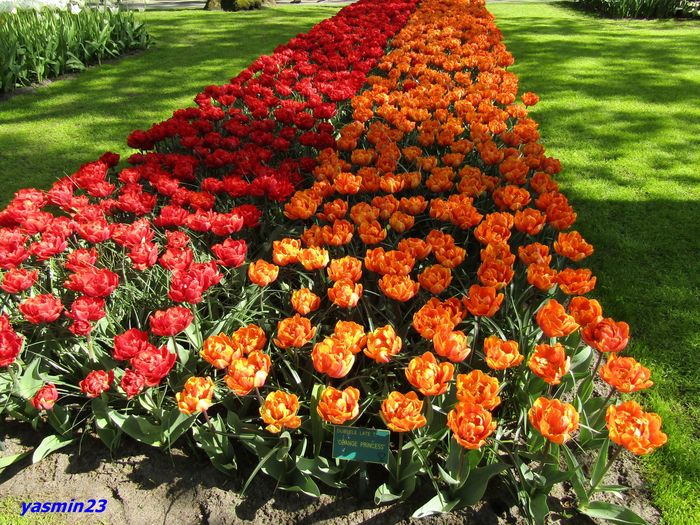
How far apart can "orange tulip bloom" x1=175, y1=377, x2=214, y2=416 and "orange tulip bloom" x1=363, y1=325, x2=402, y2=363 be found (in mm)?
538

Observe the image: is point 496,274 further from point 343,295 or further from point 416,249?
point 343,295

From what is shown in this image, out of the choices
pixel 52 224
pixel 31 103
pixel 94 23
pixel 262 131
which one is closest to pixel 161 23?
pixel 94 23

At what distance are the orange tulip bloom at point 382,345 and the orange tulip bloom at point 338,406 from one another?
0.16 meters

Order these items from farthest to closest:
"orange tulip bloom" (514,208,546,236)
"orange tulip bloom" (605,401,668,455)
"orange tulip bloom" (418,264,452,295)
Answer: "orange tulip bloom" (514,208,546,236), "orange tulip bloom" (418,264,452,295), "orange tulip bloom" (605,401,668,455)

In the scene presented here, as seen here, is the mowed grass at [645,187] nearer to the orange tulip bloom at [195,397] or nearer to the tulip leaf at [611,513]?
the tulip leaf at [611,513]

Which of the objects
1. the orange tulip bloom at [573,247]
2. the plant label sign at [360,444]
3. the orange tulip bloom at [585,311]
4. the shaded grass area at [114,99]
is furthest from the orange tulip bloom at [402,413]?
the shaded grass area at [114,99]

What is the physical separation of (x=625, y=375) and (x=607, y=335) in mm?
139

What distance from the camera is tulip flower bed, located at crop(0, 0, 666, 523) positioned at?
163cm

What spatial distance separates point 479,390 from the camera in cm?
158

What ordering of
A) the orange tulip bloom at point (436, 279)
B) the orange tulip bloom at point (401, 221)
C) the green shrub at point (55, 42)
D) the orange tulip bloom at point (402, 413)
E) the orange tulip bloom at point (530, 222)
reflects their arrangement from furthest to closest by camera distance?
the green shrub at point (55, 42)
the orange tulip bloom at point (401, 221)
the orange tulip bloom at point (530, 222)
the orange tulip bloom at point (436, 279)
the orange tulip bloom at point (402, 413)

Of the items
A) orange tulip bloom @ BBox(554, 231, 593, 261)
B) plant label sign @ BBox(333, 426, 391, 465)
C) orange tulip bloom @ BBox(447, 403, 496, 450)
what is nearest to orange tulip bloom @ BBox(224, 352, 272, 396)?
plant label sign @ BBox(333, 426, 391, 465)

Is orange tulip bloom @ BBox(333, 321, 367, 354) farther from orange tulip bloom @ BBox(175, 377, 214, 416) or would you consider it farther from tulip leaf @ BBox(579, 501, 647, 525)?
tulip leaf @ BBox(579, 501, 647, 525)

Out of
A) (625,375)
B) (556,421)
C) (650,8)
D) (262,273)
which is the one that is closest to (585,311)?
(625,375)

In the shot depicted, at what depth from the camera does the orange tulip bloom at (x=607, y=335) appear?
5.31 ft
